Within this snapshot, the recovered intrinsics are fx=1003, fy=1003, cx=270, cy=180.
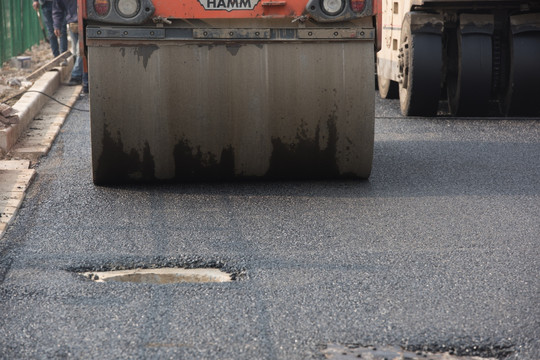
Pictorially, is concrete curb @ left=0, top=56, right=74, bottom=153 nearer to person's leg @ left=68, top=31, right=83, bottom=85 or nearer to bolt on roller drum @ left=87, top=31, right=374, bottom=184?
person's leg @ left=68, top=31, right=83, bottom=85

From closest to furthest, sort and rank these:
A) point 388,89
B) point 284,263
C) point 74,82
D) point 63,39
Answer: point 284,263
point 388,89
point 74,82
point 63,39

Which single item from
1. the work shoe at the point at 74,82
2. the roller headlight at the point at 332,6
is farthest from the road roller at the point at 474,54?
the work shoe at the point at 74,82

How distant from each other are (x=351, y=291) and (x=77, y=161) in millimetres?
4052

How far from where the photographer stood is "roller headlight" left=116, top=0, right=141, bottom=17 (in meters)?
6.36

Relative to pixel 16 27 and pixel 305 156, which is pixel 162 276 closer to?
pixel 305 156

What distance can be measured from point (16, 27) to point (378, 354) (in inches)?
668

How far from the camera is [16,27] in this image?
19.4 meters

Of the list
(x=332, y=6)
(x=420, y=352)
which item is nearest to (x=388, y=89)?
(x=332, y=6)

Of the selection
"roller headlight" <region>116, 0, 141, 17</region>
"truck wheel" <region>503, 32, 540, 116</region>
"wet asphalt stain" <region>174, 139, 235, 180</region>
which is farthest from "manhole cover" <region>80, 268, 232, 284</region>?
"truck wheel" <region>503, 32, 540, 116</region>

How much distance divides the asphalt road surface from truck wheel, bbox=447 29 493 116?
2936 millimetres

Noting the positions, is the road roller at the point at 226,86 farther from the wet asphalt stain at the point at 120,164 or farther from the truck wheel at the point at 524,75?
the truck wheel at the point at 524,75

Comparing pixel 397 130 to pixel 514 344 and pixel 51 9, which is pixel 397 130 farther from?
pixel 51 9

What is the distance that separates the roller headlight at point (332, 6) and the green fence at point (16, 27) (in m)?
11.3

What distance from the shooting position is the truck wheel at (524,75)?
408 inches
